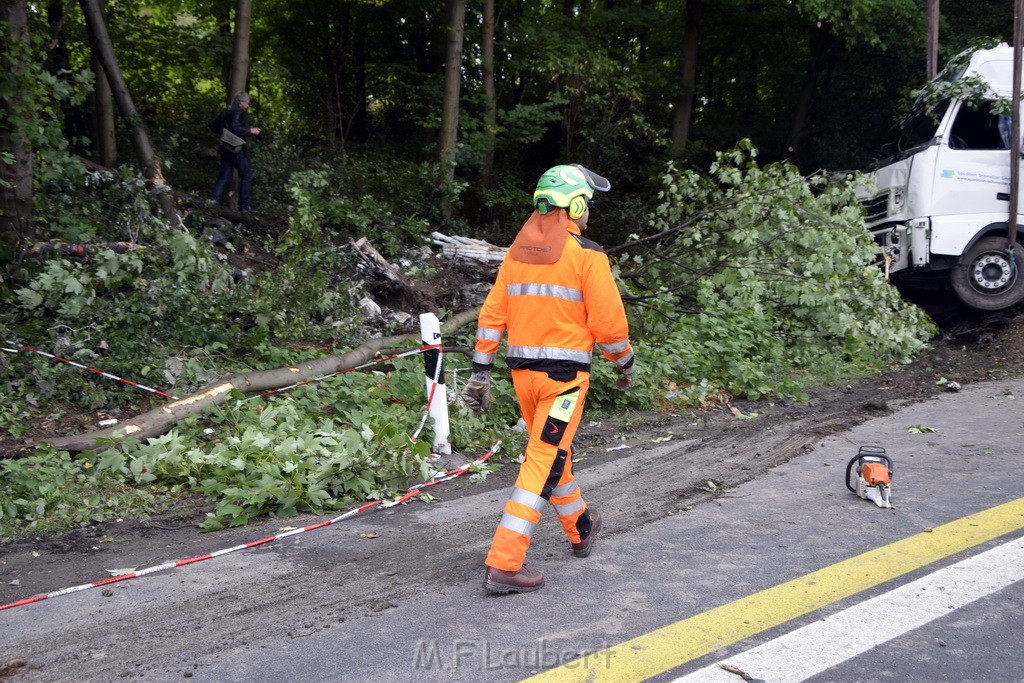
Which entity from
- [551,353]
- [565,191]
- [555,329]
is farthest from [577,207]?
[551,353]

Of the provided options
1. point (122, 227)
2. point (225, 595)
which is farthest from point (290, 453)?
point (122, 227)

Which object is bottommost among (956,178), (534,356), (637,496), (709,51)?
(637,496)

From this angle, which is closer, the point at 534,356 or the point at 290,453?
the point at 534,356

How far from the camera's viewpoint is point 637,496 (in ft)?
17.8

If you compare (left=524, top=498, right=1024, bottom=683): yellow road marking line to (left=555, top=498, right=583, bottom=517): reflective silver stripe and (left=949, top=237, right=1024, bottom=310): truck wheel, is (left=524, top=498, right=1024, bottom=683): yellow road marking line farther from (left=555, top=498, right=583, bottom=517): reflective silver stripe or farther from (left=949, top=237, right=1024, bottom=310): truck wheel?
(left=949, top=237, right=1024, bottom=310): truck wheel

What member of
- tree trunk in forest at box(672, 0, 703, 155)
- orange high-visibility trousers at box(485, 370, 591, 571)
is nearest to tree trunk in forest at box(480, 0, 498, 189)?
tree trunk in forest at box(672, 0, 703, 155)

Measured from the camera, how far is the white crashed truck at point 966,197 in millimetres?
11289

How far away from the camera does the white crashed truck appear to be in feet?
37.0

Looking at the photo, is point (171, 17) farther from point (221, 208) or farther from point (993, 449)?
point (993, 449)

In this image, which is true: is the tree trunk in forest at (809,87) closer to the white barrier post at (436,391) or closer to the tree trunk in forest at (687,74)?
the tree trunk in forest at (687,74)

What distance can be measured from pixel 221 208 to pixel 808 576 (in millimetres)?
10536

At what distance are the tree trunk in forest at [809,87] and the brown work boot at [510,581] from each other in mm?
17102

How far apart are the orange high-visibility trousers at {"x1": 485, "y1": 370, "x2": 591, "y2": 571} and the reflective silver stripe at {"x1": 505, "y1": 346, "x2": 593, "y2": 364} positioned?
3.2 inches

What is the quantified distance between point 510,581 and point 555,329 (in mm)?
1154
